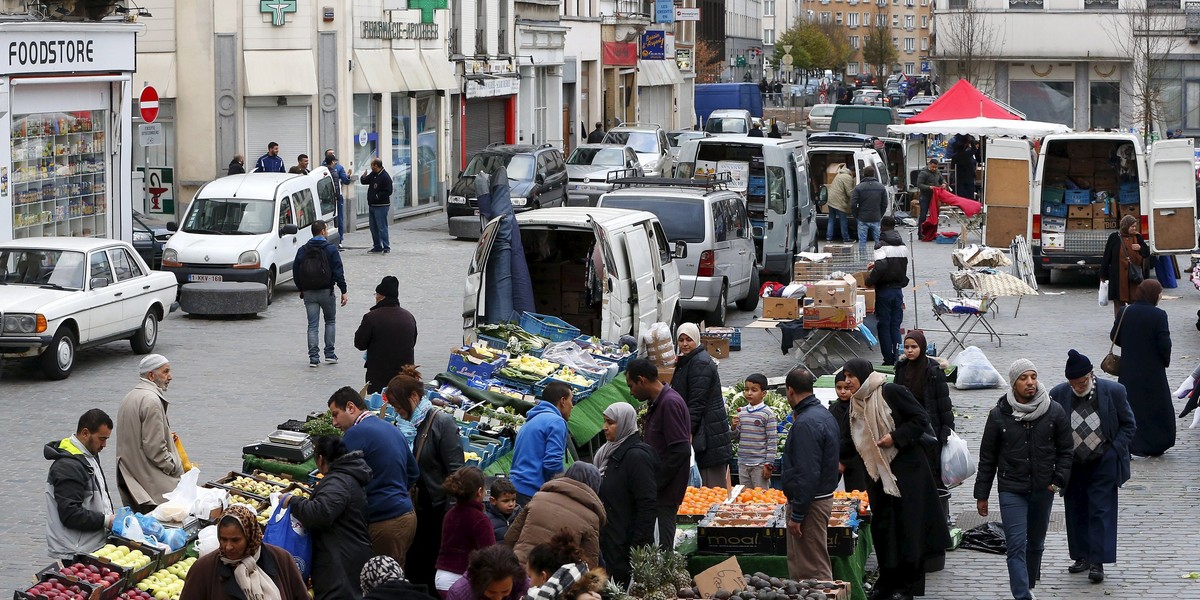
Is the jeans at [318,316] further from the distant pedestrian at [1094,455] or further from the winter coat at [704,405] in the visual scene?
the distant pedestrian at [1094,455]

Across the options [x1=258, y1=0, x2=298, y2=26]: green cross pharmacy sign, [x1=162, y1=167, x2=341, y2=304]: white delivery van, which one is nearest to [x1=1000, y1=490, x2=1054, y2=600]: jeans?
[x1=162, y1=167, x2=341, y2=304]: white delivery van

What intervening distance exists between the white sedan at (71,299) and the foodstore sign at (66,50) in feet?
14.8

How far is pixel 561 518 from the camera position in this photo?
851cm

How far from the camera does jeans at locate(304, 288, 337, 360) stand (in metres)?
18.1

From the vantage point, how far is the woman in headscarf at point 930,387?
440 inches

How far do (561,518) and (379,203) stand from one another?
72.5 feet

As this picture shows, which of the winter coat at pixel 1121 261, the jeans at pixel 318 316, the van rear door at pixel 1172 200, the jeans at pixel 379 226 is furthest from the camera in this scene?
the jeans at pixel 379 226

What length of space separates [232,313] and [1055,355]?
11.2 metres

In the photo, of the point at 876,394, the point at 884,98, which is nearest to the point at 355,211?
the point at 876,394

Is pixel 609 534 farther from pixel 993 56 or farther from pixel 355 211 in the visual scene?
A: pixel 993 56

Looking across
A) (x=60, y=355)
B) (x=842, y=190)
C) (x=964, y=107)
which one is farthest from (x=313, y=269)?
(x=964, y=107)

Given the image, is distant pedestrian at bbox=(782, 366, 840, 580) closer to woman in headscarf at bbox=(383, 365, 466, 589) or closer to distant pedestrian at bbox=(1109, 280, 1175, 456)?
woman in headscarf at bbox=(383, 365, 466, 589)

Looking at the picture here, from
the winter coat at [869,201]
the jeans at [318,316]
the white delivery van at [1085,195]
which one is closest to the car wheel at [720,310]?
the jeans at [318,316]

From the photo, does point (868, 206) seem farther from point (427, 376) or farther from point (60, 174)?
point (60, 174)
